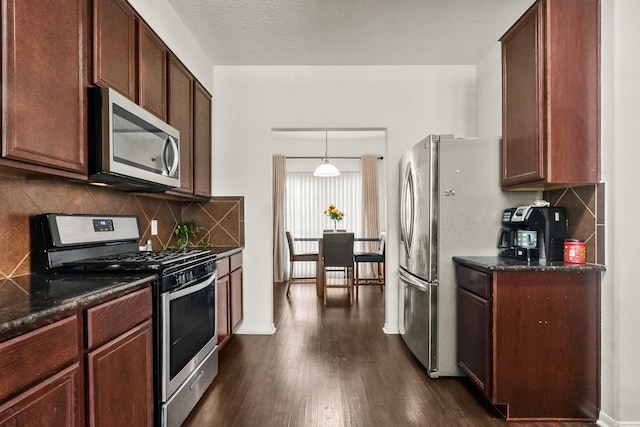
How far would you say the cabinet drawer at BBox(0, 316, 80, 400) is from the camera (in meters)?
0.93

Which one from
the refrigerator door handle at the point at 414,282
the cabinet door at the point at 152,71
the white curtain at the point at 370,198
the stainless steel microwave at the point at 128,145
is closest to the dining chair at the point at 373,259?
the white curtain at the point at 370,198

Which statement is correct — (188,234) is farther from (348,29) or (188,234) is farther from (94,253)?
(348,29)

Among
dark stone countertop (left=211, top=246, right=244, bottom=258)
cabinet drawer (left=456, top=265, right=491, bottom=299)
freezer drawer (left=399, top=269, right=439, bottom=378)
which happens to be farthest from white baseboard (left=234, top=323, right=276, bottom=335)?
cabinet drawer (left=456, top=265, right=491, bottom=299)

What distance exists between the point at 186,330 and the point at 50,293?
84cm

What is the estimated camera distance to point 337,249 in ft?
16.4

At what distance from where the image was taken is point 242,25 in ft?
9.27

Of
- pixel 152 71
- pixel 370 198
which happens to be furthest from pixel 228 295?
pixel 370 198

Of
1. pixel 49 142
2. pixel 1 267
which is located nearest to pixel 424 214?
pixel 49 142

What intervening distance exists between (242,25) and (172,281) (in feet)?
6.65

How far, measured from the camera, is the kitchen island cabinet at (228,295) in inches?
109

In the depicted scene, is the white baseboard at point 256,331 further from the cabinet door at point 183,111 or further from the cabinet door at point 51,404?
the cabinet door at point 51,404

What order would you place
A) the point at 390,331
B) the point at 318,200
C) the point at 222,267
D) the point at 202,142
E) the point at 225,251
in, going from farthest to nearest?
the point at 318,200, the point at 390,331, the point at 202,142, the point at 225,251, the point at 222,267

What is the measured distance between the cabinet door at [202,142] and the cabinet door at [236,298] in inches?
30.1

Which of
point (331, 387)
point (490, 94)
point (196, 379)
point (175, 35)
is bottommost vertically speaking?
point (331, 387)
